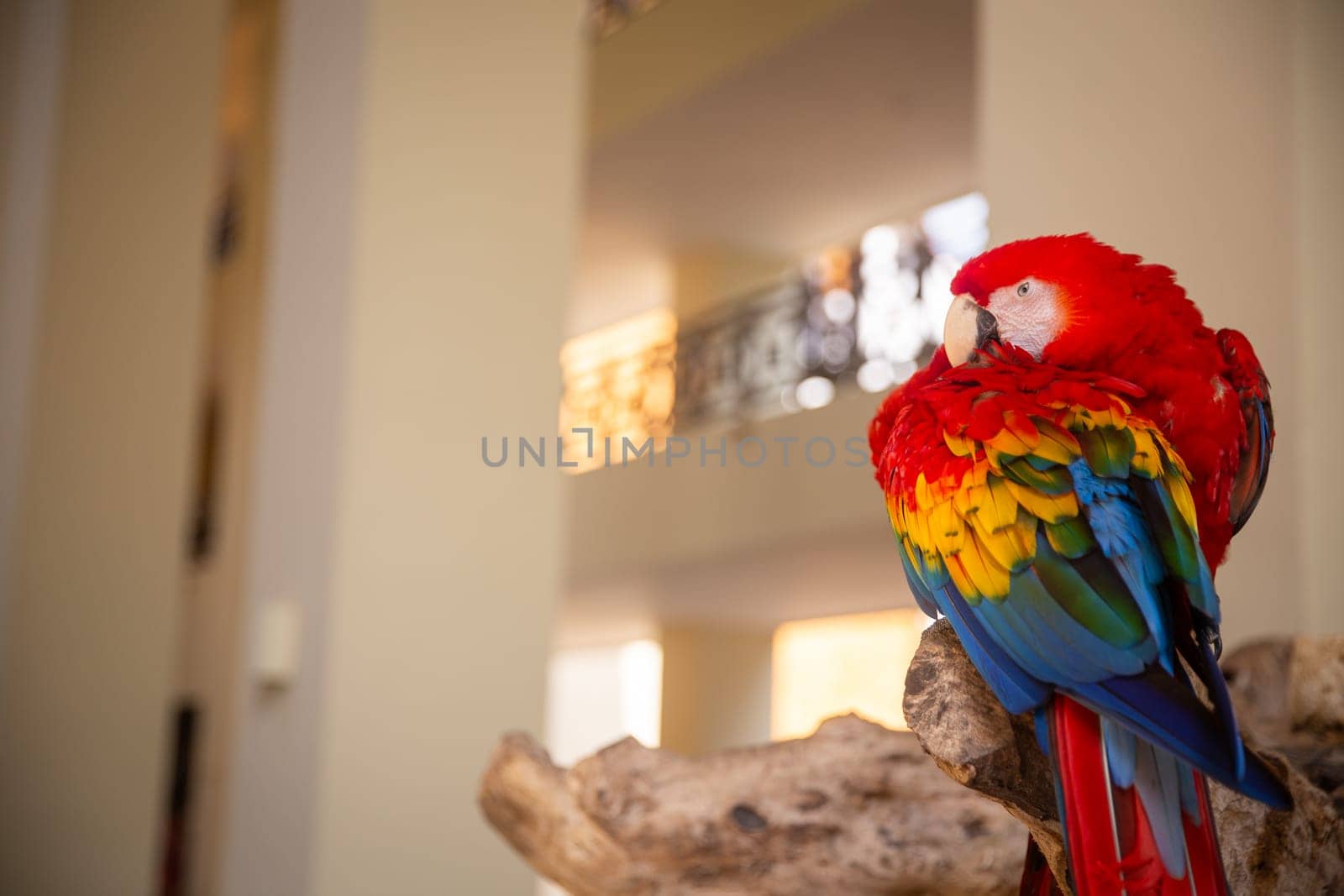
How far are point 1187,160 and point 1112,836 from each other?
5.49 feet

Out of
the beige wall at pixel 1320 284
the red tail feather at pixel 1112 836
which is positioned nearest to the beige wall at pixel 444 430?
the beige wall at pixel 1320 284

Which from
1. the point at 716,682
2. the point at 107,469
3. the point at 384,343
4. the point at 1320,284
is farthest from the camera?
the point at 716,682

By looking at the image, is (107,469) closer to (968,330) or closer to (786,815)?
(786,815)

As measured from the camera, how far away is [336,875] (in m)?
2.64

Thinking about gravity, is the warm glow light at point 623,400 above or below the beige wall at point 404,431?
above

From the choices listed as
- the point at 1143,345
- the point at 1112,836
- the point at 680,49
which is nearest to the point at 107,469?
the point at 1143,345

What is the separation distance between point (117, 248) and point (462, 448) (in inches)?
55.0

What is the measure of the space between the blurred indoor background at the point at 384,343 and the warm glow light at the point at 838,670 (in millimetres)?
4794

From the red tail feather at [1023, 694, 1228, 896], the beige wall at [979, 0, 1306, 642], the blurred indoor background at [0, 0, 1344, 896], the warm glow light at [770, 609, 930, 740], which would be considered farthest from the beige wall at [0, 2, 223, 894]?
the warm glow light at [770, 609, 930, 740]

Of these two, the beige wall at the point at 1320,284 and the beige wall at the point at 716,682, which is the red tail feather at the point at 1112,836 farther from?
the beige wall at the point at 716,682

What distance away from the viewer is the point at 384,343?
113 inches

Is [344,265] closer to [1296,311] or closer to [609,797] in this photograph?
[609,797]

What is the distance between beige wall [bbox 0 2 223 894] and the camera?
11.0ft

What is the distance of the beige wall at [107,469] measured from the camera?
335cm
